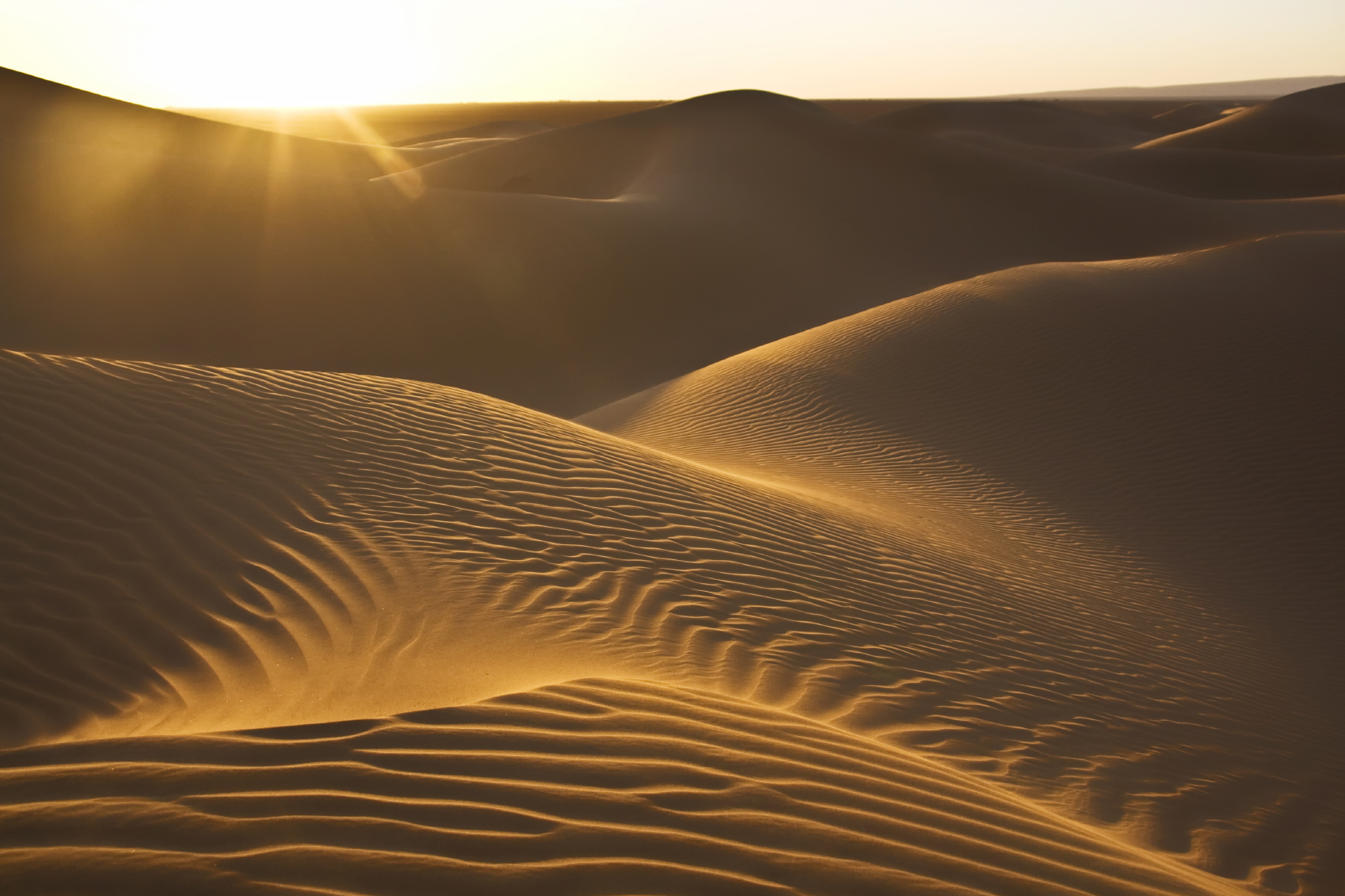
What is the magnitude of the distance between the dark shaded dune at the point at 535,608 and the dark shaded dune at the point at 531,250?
37.1 ft

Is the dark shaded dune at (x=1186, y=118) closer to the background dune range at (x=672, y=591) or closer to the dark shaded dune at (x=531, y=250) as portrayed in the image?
the dark shaded dune at (x=531, y=250)

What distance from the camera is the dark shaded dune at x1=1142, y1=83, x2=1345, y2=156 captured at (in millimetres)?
50688

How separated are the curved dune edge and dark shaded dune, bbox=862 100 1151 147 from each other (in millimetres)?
59095

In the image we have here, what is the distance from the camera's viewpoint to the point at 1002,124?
63312mm

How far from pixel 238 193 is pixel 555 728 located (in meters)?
23.0

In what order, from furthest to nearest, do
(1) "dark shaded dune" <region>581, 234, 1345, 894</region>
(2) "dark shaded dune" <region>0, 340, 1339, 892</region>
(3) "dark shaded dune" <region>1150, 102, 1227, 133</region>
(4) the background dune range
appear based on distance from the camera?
(3) "dark shaded dune" <region>1150, 102, 1227, 133</region> → (1) "dark shaded dune" <region>581, 234, 1345, 894</region> → (2) "dark shaded dune" <region>0, 340, 1339, 892</region> → (4) the background dune range

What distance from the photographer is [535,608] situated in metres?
4.83

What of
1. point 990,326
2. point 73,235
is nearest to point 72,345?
point 73,235

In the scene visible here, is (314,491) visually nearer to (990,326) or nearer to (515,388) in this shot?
(990,326)

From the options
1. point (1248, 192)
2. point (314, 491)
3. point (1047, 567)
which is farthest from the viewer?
point (1248, 192)

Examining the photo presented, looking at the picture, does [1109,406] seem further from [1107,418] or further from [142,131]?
[142,131]

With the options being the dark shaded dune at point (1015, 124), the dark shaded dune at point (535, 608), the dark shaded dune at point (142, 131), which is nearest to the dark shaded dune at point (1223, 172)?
the dark shaded dune at point (1015, 124)

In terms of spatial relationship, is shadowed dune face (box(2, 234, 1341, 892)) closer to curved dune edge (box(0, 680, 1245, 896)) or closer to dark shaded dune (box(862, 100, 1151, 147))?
curved dune edge (box(0, 680, 1245, 896))

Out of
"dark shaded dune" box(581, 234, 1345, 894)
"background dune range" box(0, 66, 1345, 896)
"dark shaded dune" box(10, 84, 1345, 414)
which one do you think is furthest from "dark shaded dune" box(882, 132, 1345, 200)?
"background dune range" box(0, 66, 1345, 896)
